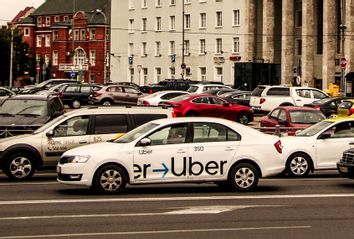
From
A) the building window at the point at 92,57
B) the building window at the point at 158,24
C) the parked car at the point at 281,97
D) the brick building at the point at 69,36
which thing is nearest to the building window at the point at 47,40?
the brick building at the point at 69,36

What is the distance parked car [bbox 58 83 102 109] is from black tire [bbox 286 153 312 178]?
35.0 meters

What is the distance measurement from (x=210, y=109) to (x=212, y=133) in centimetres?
2541

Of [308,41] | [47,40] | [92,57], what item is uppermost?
[47,40]

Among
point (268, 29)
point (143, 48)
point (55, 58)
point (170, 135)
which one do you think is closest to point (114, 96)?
point (170, 135)

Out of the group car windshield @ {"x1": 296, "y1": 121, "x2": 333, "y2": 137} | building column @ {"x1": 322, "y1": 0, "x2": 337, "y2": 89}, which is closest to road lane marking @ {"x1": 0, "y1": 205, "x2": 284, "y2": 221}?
car windshield @ {"x1": 296, "y1": 121, "x2": 333, "y2": 137}

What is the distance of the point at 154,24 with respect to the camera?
106 meters

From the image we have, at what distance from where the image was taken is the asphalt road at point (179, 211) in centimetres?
1236

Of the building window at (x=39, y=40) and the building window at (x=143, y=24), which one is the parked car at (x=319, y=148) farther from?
the building window at (x=39, y=40)

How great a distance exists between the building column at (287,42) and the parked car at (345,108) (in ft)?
163

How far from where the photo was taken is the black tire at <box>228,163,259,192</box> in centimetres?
1773

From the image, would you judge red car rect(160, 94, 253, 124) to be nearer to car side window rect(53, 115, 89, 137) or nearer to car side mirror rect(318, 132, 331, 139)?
car side mirror rect(318, 132, 331, 139)

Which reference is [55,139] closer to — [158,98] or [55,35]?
[158,98]

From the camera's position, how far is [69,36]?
14100 cm

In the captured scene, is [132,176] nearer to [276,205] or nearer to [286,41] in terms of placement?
[276,205]
